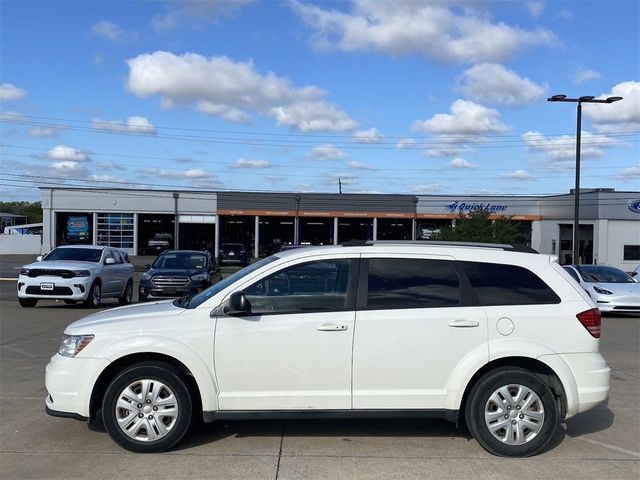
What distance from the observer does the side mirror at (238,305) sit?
528 centimetres

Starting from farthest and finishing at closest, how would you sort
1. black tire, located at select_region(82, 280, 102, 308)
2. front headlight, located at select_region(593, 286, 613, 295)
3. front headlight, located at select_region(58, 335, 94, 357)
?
front headlight, located at select_region(593, 286, 613, 295)
black tire, located at select_region(82, 280, 102, 308)
front headlight, located at select_region(58, 335, 94, 357)

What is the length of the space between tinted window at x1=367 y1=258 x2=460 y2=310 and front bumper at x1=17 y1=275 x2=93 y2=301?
40.2 feet

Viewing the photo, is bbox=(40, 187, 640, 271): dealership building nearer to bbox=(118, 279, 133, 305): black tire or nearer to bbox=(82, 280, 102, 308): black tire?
bbox=(118, 279, 133, 305): black tire

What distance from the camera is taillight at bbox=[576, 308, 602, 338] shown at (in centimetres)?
553

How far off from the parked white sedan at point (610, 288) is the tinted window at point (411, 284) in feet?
39.8

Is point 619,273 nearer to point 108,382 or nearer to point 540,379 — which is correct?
point 540,379

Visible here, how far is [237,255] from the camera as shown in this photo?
48.9 meters

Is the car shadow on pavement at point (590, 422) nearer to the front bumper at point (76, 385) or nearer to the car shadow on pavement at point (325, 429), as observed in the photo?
the car shadow on pavement at point (325, 429)

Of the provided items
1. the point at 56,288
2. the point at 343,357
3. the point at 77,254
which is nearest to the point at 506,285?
the point at 343,357

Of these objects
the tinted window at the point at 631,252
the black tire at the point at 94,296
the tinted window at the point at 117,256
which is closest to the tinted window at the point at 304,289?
the black tire at the point at 94,296

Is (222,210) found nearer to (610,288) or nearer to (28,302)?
(28,302)

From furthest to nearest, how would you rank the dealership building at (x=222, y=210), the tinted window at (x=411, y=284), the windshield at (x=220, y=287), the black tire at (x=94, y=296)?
the dealership building at (x=222, y=210), the black tire at (x=94, y=296), the windshield at (x=220, y=287), the tinted window at (x=411, y=284)

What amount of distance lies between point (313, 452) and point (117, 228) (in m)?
60.7

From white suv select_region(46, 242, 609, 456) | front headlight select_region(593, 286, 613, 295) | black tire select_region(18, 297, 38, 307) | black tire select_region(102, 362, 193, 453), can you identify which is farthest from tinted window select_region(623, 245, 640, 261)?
black tire select_region(102, 362, 193, 453)
